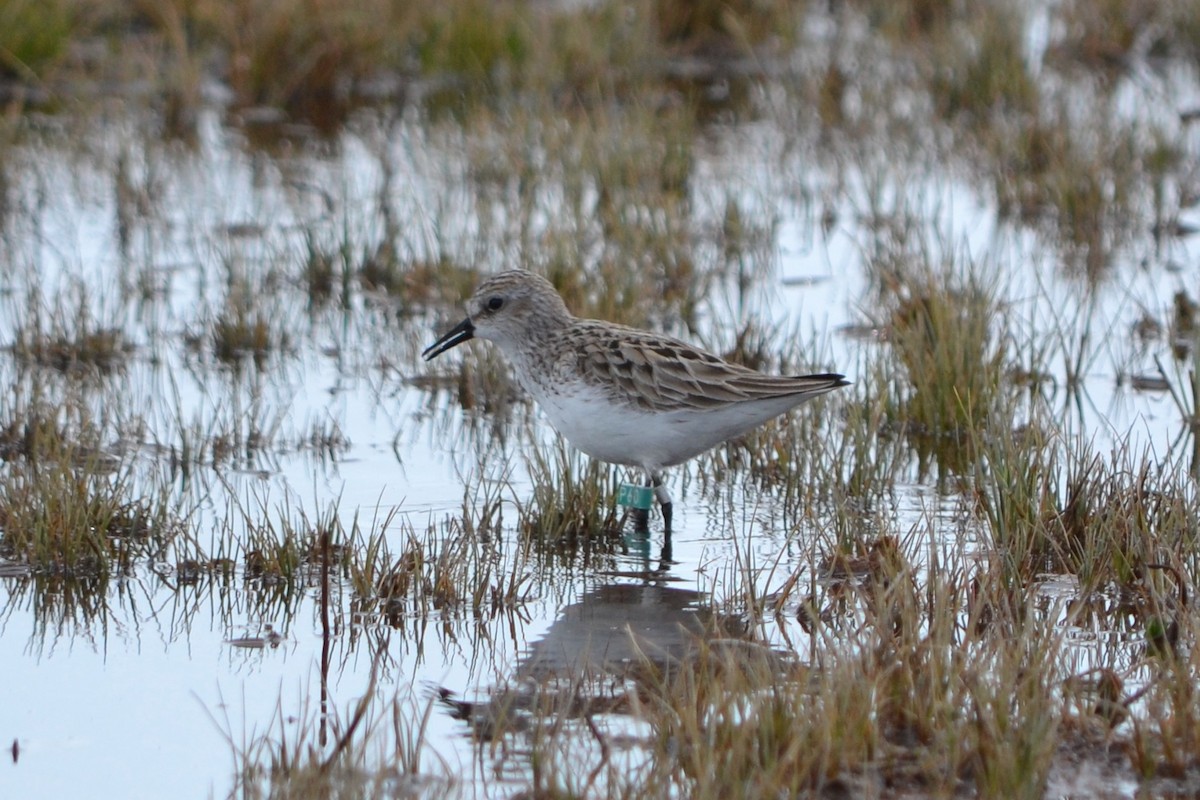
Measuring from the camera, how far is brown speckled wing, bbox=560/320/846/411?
21.8ft

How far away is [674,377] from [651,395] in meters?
0.12

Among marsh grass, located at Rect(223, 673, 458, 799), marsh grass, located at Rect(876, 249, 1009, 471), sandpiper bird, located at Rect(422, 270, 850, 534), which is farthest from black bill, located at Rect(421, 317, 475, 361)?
marsh grass, located at Rect(223, 673, 458, 799)

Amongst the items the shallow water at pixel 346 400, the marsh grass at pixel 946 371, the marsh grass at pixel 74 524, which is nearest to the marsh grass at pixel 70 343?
the shallow water at pixel 346 400

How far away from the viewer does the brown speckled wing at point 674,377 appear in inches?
262

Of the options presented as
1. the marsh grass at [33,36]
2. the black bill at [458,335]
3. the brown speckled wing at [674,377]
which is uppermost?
the marsh grass at [33,36]

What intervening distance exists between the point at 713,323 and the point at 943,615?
4.27 metres

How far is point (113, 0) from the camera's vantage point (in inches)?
597

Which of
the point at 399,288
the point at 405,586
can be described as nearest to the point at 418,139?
the point at 399,288

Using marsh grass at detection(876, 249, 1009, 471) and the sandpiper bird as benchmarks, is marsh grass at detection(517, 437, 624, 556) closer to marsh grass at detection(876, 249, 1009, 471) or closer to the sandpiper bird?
the sandpiper bird

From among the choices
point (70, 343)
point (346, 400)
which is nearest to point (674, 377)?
point (346, 400)

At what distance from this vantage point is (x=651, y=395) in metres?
6.71

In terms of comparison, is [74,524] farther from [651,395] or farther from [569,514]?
[651,395]

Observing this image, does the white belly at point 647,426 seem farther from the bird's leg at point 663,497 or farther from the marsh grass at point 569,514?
the marsh grass at point 569,514

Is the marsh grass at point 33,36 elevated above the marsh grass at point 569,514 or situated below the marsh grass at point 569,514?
above
